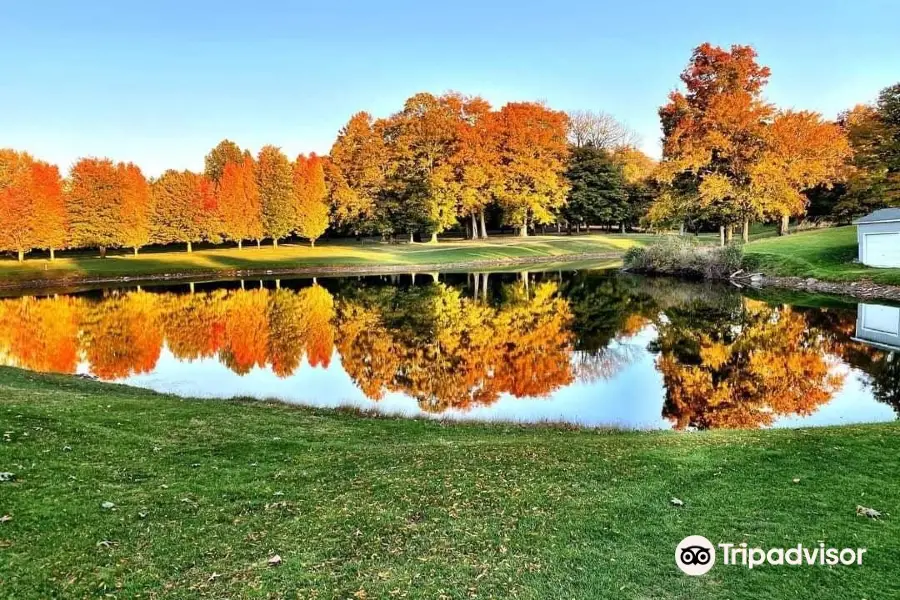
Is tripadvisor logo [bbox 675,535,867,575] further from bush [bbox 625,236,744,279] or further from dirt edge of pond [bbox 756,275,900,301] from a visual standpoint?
bush [bbox 625,236,744,279]

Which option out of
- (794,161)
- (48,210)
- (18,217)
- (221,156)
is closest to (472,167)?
(794,161)

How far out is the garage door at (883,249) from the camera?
111 ft

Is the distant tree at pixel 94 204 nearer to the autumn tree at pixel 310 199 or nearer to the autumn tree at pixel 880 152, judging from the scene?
the autumn tree at pixel 310 199

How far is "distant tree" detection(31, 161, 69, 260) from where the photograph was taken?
184 feet

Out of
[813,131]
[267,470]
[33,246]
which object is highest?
[813,131]

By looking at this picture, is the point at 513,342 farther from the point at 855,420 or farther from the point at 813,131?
the point at 813,131

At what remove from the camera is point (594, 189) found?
3189 inches

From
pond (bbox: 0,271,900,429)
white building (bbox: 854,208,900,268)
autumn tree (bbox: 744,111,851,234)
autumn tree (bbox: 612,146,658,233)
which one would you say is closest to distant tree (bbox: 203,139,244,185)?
autumn tree (bbox: 612,146,658,233)

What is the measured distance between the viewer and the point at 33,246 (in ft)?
187

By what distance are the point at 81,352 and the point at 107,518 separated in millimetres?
20173

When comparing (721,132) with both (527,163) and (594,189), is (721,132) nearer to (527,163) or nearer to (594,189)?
(527,163)

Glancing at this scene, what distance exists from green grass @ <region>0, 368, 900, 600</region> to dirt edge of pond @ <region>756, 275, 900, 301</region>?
85.2 feet

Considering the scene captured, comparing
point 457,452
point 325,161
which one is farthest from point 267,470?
point 325,161

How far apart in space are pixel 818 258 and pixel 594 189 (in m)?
43.8
